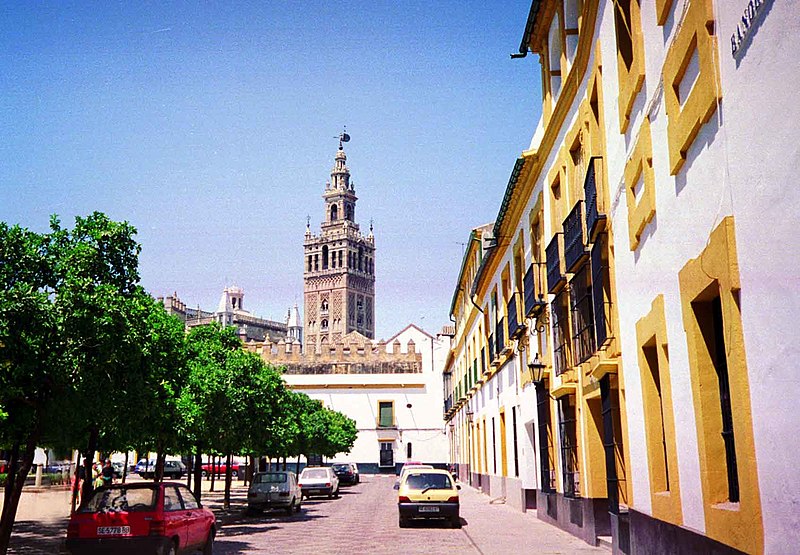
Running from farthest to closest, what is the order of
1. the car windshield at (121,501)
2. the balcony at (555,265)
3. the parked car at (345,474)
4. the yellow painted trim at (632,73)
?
the parked car at (345,474), the balcony at (555,265), the car windshield at (121,501), the yellow painted trim at (632,73)

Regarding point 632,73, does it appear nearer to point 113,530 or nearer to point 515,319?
point 113,530

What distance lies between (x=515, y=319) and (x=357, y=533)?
680 cm

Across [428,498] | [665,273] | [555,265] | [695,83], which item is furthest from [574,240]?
[428,498]

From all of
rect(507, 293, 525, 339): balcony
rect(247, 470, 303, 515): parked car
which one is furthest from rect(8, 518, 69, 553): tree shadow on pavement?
rect(507, 293, 525, 339): balcony

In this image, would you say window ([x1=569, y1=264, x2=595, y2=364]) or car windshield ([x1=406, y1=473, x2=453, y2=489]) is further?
car windshield ([x1=406, y1=473, x2=453, y2=489])

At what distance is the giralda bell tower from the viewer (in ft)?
458

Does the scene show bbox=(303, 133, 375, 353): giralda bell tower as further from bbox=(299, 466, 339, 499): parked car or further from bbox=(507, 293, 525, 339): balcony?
bbox=(507, 293, 525, 339): balcony

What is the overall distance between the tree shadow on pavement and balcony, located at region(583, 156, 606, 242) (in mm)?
11139

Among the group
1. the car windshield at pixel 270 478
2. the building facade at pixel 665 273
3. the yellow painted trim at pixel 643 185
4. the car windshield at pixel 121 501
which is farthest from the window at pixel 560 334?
the car windshield at pixel 270 478

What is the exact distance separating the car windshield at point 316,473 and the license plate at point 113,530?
23.9 m

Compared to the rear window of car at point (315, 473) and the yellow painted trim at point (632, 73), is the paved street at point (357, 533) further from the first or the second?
the yellow painted trim at point (632, 73)

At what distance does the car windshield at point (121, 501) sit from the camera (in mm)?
12203

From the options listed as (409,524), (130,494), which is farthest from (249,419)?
(130,494)

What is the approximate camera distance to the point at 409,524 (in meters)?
20.9
